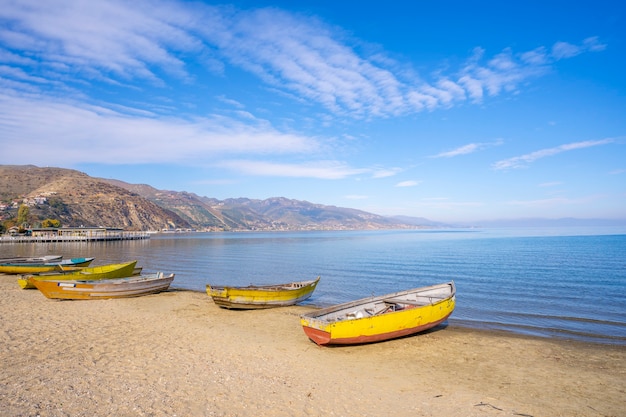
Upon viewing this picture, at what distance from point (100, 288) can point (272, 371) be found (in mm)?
15321

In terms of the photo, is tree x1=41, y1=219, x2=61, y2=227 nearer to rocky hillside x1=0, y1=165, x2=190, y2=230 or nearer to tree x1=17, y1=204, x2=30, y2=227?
tree x1=17, y1=204, x2=30, y2=227

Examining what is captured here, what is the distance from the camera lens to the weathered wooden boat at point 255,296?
20.1 metres

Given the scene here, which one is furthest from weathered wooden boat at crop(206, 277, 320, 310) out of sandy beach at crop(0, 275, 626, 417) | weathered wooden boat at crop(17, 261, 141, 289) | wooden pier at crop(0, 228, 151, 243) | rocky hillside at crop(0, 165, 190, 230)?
rocky hillside at crop(0, 165, 190, 230)

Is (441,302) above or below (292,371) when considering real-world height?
above

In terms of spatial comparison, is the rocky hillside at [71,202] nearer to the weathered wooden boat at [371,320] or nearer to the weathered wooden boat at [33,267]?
the weathered wooden boat at [33,267]

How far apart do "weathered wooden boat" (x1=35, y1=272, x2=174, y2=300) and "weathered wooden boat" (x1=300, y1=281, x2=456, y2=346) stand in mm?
13836

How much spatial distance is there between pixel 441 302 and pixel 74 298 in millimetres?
19462

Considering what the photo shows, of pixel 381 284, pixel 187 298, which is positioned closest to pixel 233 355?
pixel 187 298

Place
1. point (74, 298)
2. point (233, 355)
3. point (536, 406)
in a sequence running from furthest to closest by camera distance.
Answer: point (74, 298) < point (233, 355) < point (536, 406)

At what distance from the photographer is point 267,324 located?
18.0 m

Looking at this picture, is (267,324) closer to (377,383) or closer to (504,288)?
(377,383)

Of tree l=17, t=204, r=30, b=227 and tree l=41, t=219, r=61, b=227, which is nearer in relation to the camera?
tree l=41, t=219, r=61, b=227

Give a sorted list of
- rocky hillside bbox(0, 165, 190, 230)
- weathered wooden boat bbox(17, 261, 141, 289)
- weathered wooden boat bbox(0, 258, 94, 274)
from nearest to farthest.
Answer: weathered wooden boat bbox(17, 261, 141, 289) → weathered wooden boat bbox(0, 258, 94, 274) → rocky hillside bbox(0, 165, 190, 230)

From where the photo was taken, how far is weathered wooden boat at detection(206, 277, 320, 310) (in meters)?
20.1
